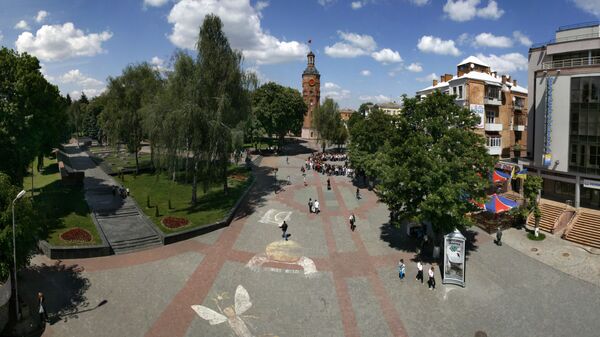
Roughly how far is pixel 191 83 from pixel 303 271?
18936 millimetres

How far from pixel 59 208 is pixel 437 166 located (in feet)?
101

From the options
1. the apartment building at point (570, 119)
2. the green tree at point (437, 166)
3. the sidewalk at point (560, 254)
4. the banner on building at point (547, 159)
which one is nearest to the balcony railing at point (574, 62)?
the apartment building at point (570, 119)

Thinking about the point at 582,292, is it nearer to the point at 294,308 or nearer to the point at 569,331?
the point at 569,331

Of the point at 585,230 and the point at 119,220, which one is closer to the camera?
the point at 585,230

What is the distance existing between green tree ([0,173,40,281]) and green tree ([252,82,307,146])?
5815 cm

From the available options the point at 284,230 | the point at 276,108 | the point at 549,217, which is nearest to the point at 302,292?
the point at 284,230

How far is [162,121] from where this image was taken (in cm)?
3014

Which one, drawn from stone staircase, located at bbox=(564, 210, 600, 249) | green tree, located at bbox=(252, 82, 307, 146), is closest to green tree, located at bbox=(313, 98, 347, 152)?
green tree, located at bbox=(252, 82, 307, 146)

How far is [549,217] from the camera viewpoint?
31.0 meters

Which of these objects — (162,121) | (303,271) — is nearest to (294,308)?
(303,271)

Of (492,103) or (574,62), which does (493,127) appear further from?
(574,62)

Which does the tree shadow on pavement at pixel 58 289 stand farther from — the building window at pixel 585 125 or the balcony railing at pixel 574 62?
the balcony railing at pixel 574 62

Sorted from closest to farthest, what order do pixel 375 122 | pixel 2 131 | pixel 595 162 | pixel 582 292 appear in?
1. pixel 582 292
2. pixel 2 131
3. pixel 595 162
4. pixel 375 122

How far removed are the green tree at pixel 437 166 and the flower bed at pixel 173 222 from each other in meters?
15.8
